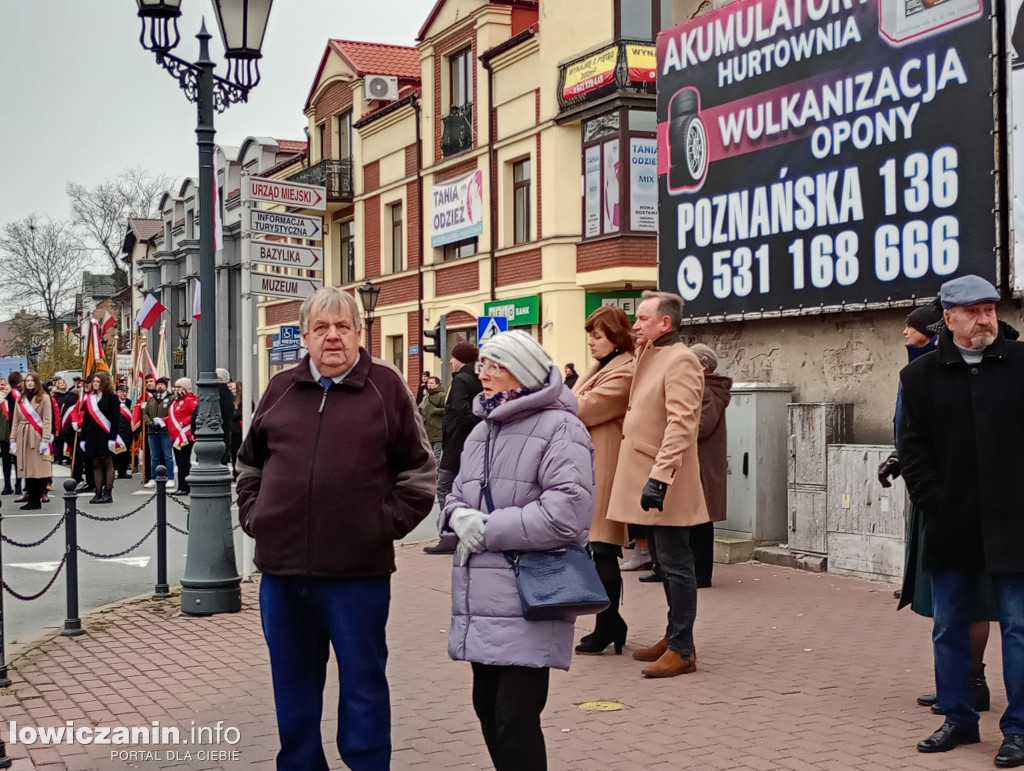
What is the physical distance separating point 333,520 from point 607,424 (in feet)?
10.3

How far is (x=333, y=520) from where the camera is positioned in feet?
13.7

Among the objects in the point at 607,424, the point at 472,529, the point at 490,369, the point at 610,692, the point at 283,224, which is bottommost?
the point at 610,692

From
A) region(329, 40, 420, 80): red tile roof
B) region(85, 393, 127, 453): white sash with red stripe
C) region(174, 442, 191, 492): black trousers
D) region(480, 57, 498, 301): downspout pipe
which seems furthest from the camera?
region(329, 40, 420, 80): red tile roof

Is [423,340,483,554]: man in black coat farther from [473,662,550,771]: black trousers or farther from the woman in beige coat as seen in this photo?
[473,662,550,771]: black trousers

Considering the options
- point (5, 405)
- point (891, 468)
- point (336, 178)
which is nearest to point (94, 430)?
point (5, 405)

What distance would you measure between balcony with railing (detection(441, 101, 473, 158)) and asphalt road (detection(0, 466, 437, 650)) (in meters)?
15.0

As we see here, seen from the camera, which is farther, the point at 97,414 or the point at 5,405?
the point at 5,405

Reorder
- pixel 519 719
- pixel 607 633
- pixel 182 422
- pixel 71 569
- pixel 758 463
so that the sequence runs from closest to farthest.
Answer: pixel 519 719 < pixel 607 633 < pixel 71 569 < pixel 758 463 < pixel 182 422

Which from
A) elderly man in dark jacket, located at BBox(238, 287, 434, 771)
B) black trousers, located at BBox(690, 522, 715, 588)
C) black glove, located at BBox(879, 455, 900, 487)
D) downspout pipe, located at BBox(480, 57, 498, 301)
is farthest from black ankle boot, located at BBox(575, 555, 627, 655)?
downspout pipe, located at BBox(480, 57, 498, 301)

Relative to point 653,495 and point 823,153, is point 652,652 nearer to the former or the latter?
point 653,495

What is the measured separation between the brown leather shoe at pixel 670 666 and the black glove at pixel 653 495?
92 cm

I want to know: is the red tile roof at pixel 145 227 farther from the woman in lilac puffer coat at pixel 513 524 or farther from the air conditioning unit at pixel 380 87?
the woman in lilac puffer coat at pixel 513 524

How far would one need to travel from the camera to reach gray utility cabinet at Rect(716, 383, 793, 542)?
1109 centimetres

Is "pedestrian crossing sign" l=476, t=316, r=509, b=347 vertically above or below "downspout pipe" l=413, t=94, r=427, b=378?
below
